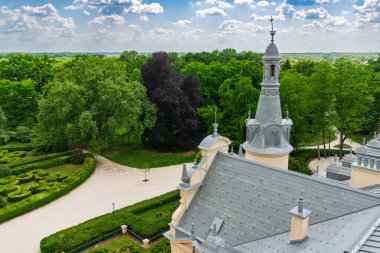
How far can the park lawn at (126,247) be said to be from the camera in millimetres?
22281

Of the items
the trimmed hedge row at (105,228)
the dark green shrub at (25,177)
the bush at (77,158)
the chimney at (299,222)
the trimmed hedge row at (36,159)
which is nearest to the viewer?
the chimney at (299,222)

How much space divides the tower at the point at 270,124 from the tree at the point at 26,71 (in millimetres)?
49039

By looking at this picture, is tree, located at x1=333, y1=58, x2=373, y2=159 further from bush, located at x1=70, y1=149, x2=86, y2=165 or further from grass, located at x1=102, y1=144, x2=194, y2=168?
bush, located at x1=70, y1=149, x2=86, y2=165

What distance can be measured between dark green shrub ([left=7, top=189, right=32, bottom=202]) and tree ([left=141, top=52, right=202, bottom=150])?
1738cm

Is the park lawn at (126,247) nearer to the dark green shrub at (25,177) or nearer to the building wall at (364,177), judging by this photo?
the building wall at (364,177)

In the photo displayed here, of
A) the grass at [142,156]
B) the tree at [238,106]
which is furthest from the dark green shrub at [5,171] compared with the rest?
the tree at [238,106]

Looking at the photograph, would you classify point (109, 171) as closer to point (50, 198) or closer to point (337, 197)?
point (50, 198)

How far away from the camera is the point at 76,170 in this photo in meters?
36.8

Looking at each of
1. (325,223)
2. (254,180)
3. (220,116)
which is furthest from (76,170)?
(325,223)

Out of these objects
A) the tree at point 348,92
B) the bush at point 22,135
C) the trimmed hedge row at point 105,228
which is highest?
the tree at point 348,92

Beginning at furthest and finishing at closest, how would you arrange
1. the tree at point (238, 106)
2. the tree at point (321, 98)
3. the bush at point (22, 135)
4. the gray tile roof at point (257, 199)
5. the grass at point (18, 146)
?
the bush at point (22, 135) < the grass at point (18, 146) < the tree at point (238, 106) < the tree at point (321, 98) < the gray tile roof at point (257, 199)

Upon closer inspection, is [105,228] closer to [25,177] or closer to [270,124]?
[270,124]

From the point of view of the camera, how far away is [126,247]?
23000 mm

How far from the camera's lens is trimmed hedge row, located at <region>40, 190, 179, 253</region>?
22520 millimetres
